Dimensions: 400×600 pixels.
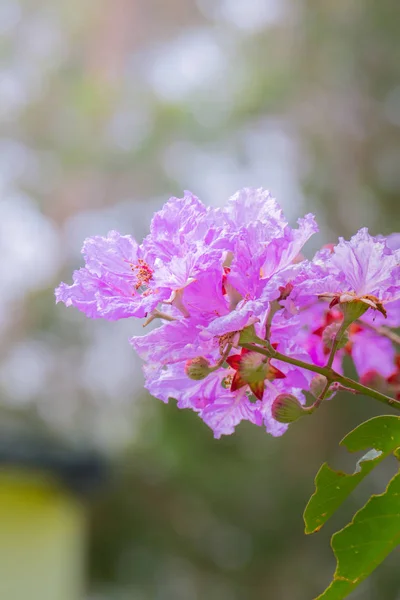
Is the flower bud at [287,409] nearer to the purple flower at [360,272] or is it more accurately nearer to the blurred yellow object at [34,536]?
the purple flower at [360,272]

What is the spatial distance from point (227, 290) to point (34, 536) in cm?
302

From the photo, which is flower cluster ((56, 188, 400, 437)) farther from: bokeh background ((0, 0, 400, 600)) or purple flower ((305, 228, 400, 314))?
bokeh background ((0, 0, 400, 600))

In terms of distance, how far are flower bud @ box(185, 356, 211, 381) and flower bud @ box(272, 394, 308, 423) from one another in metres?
0.05

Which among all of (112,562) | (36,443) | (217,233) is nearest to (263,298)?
(217,233)

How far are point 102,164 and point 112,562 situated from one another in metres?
3.04

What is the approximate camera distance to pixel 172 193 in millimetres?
5188

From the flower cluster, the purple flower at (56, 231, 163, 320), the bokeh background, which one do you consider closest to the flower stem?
the flower cluster

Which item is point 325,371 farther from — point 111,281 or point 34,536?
point 34,536

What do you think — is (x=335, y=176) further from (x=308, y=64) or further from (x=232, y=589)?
(x=232, y=589)

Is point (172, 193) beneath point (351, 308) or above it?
above

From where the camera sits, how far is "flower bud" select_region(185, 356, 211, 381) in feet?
1.54

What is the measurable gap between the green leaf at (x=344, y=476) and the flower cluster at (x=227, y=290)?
5 centimetres

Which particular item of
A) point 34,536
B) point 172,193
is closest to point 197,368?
point 34,536

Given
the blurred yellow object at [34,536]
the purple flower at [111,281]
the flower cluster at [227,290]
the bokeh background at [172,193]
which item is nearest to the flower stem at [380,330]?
the flower cluster at [227,290]
